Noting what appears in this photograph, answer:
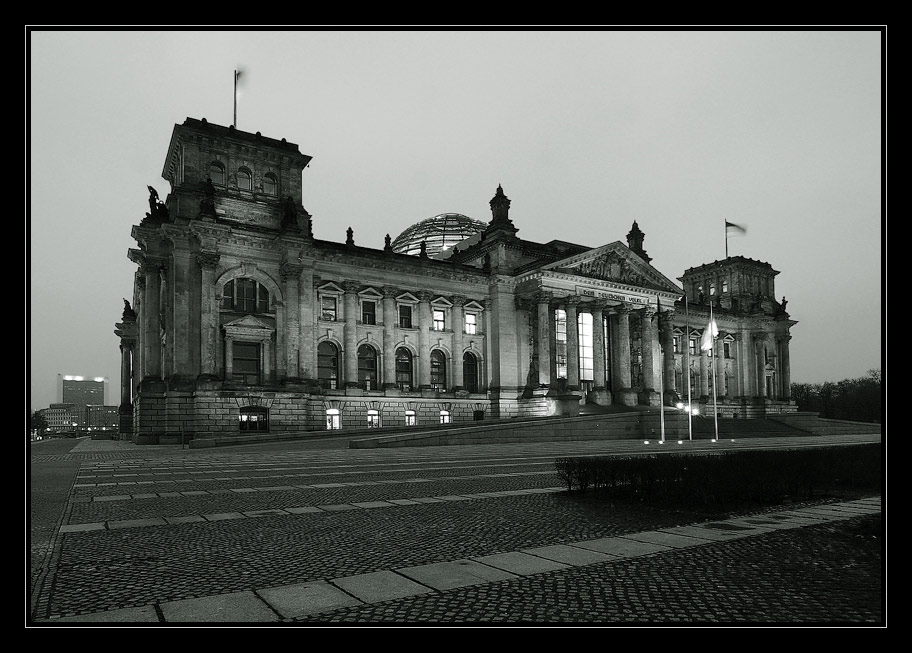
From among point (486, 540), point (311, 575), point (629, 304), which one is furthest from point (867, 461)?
point (629, 304)

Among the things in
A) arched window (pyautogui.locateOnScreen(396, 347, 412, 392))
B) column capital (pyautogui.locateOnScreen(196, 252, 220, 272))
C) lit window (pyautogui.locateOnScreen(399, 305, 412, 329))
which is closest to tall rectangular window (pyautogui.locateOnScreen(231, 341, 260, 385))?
column capital (pyautogui.locateOnScreen(196, 252, 220, 272))

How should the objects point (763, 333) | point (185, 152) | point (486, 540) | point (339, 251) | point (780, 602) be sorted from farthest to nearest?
point (763, 333), point (339, 251), point (185, 152), point (486, 540), point (780, 602)

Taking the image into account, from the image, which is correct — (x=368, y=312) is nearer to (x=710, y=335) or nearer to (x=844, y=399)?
(x=710, y=335)

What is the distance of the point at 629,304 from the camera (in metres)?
73.7

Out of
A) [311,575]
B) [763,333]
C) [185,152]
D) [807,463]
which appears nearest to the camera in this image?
[311,575]

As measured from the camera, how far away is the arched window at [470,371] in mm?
67312

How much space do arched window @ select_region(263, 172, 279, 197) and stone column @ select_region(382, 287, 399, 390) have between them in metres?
12.7

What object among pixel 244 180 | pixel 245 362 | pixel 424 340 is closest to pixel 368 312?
pixel 424 340

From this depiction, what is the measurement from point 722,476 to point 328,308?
163 ft

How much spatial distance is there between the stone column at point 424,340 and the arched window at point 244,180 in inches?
705

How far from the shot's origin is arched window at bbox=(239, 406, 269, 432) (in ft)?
171
